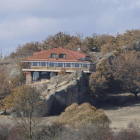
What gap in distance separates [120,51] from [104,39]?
2144 cm

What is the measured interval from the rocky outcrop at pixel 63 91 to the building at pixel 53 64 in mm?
2821

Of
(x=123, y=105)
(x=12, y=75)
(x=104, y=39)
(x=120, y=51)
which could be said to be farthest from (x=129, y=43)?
(x=12, y=75)

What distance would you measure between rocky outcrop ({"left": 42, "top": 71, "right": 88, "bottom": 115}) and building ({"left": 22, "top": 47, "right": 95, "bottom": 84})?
2821mm

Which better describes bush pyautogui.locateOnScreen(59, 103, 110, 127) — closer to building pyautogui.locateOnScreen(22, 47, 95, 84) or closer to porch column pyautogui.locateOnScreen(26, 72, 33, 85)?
building pyautogui.locateOnScreen(22, 47, 95, 84)

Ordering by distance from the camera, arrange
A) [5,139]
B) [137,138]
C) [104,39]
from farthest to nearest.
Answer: [104,39] → [5,139] → [137,138]

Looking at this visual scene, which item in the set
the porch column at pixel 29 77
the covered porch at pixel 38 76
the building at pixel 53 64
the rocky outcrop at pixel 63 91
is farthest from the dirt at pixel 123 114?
the porch column at pixel 29 77

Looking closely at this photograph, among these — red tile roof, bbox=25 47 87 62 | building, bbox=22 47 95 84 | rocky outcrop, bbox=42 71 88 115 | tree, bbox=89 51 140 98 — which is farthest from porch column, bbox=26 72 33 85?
tree, bbox=89 51 140 98

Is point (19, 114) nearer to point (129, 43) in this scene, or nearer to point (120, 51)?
point (120, 51)

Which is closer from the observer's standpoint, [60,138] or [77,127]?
[60,138]

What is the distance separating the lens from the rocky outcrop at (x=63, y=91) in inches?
1805

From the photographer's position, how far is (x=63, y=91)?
1857 inches

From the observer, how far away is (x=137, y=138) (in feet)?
83.4

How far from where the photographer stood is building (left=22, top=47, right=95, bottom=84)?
5544 centimetres

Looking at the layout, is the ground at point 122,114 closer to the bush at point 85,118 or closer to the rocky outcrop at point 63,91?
the rocky outcrop at point 63,91
